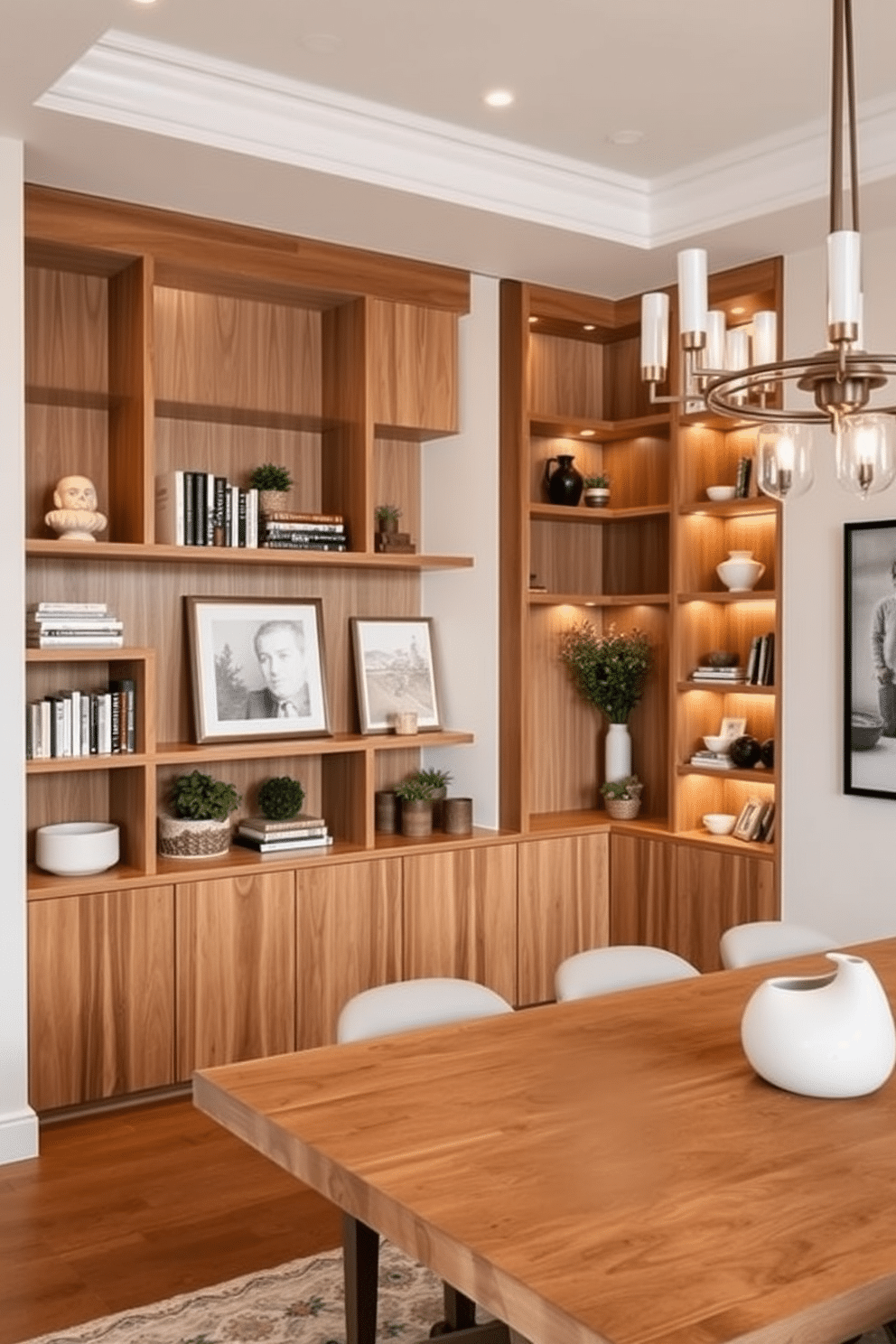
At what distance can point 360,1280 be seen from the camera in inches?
94.0

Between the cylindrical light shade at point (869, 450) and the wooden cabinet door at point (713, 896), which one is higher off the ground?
the cylindrical light shade at point (869, 450)

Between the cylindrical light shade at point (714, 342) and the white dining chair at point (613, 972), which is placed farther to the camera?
the white dining chair at point (613, 972)

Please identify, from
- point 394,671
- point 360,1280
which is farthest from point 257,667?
point 360,1280

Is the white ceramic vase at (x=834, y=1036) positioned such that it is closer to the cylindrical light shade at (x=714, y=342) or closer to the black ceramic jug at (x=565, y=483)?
the cylindrical light shade at (x=714, y=342)

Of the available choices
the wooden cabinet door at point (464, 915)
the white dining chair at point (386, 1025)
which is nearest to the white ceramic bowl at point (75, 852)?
the wooden cabinet door at point (464, 915)

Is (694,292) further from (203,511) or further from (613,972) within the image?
(203,511)

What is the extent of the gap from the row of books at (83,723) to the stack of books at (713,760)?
6.82ft

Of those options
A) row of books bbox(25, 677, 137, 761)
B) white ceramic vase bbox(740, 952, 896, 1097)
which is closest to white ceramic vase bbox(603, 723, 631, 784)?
row of books bbox(25, 677, 137, 761)

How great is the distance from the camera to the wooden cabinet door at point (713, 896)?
15.3 ft

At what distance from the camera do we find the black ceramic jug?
5.27 m

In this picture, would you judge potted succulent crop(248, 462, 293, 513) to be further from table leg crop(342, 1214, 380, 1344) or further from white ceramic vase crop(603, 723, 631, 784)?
table leg crop(342, 1214, 380, 1344)

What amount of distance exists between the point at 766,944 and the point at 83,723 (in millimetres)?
2122

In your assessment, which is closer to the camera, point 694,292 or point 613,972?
point 694,292

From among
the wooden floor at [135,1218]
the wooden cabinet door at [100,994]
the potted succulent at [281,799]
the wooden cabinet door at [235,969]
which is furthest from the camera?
the potted succulent at [281,799]
